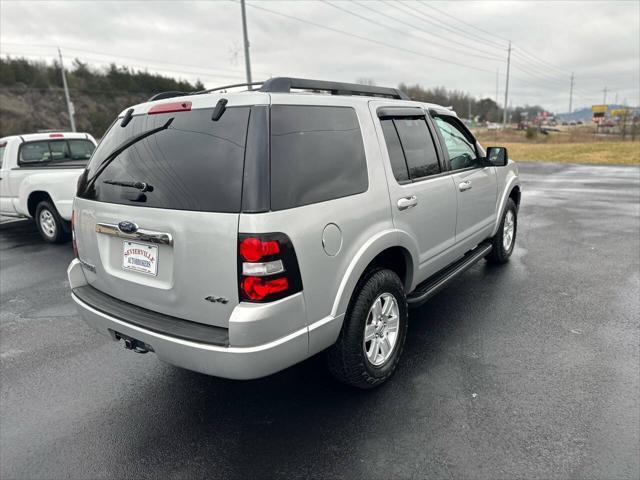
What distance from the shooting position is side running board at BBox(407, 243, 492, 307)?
11.6 feet

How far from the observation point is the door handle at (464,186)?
4.10m

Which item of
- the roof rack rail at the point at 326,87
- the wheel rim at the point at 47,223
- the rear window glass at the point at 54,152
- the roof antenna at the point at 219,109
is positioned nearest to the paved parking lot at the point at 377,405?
the roof antenna at the point at 219,109

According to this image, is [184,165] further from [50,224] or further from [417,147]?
[50,224]

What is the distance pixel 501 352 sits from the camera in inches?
141

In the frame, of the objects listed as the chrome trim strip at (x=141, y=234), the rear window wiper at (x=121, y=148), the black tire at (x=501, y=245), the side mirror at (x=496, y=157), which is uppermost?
the rear window wiper at (x=121, y=148)

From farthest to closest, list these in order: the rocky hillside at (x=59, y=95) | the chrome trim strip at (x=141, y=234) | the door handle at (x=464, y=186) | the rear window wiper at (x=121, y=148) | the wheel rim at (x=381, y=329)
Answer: the rocky hillside at (x=59, y=95) < the door handle at (x=464, y=186) < the wheel rim at (x=381, y=329) < the rear window wiper at (x=121, y=148) < the chrome trim strip at (x=141, y=234)

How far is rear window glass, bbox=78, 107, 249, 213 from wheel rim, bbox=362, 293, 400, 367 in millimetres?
1289

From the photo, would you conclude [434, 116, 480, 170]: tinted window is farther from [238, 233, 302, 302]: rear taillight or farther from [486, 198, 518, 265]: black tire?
[238, 233, 302, 302]: rear taillight

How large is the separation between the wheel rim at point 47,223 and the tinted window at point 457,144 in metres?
6.41

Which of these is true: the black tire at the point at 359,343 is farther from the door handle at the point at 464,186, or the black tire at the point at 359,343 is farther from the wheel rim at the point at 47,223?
the wheel rim at the point at 47,223

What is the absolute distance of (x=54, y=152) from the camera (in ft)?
26.7

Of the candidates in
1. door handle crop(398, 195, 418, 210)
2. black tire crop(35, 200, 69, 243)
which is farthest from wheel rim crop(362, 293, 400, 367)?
black tire crop(35, 200, 69, 243)

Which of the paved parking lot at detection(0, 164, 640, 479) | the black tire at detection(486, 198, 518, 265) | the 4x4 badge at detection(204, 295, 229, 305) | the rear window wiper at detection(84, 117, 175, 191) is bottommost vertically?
the paved parking lot at detection(0, 164, 640, 479)

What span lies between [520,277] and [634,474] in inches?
127
